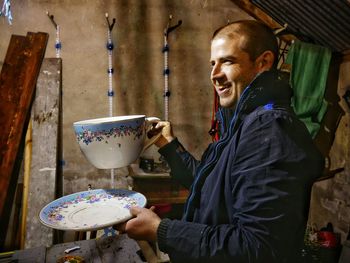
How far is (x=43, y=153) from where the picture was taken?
→ 8.94 ft

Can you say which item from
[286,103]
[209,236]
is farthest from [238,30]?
[209,236]

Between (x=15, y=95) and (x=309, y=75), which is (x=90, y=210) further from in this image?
(x=309, y=75)

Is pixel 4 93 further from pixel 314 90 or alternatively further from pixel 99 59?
pixel 314 90

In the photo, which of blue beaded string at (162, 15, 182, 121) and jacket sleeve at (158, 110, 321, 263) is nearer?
jacket sleeve at (158, 110, 321, 263)

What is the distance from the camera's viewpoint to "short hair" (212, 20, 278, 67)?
108cm

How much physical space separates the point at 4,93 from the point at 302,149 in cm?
265

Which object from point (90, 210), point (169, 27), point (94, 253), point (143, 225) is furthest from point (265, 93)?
point (169, 27)

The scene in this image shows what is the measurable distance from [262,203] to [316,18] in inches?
111

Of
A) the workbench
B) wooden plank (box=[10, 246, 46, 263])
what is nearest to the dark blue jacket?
the workbench

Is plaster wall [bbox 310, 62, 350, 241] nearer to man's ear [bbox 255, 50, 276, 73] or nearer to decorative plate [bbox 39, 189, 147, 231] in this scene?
man's ear [bbox 255, 50, 276, 73]

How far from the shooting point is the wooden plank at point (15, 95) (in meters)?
2.54

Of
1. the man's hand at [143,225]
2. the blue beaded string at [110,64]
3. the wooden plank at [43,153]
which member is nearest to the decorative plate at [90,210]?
the man's hand at [143,225]

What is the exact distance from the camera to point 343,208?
3285 mm

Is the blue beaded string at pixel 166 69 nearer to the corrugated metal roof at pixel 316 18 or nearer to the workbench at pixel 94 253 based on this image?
the corrugated metal roof at pixel 316 18
